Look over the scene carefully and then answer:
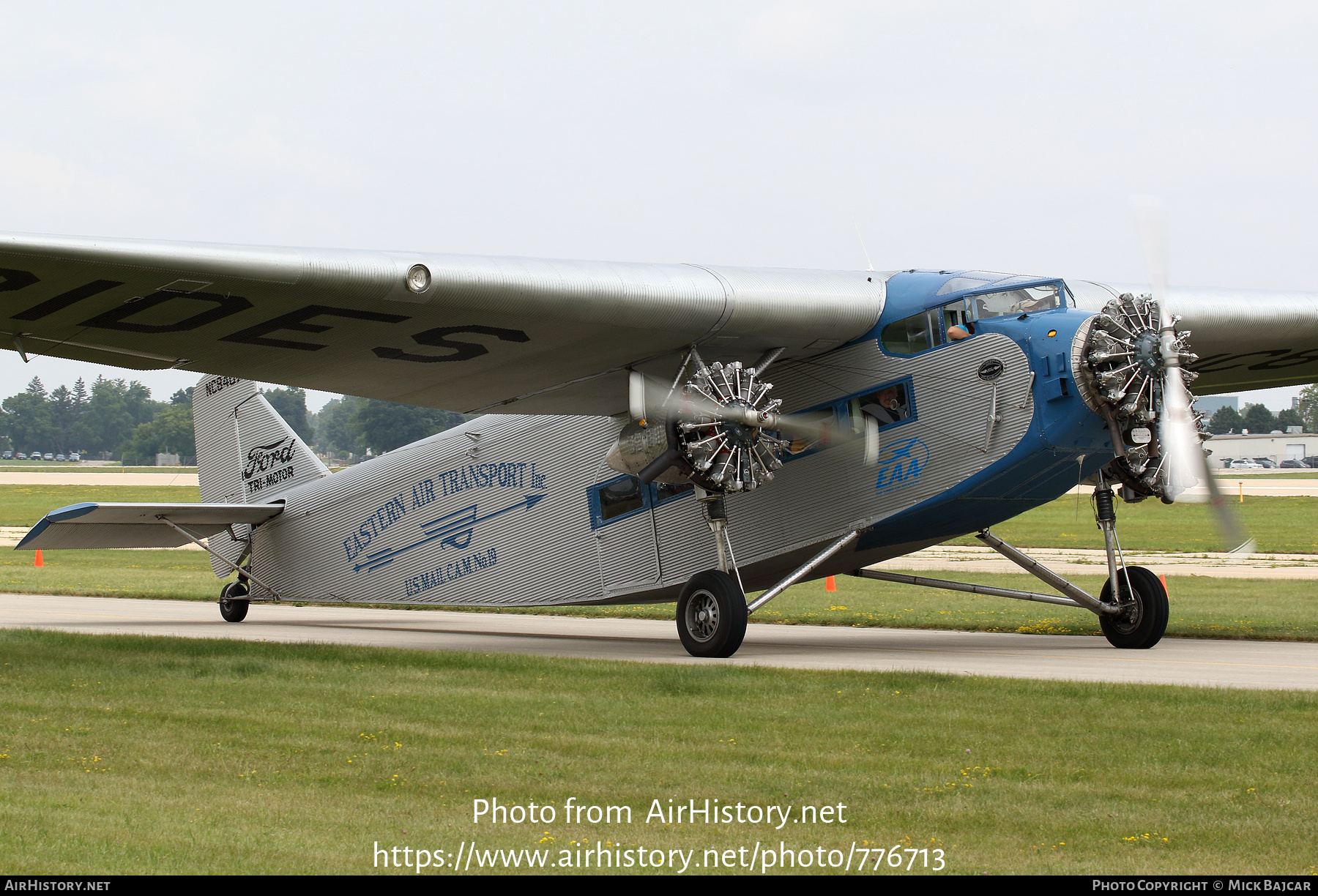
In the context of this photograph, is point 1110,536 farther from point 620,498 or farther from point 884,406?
point 620,498

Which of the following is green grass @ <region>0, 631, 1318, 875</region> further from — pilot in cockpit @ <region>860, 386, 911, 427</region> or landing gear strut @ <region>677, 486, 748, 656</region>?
pilot in cockpit @ <region>860, 386, 911, 427</region>

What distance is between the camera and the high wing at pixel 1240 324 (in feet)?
53.9

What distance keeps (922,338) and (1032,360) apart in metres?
1.31

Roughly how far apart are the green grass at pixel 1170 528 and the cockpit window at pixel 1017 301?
20705 mm

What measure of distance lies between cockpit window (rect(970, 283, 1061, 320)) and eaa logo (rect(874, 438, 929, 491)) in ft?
5.21

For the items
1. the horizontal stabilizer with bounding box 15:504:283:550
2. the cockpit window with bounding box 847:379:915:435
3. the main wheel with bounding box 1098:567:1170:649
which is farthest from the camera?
the horizontal stabilizer with bounding box 15:504:283:550

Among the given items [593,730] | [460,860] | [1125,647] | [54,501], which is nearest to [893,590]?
[1125,647]

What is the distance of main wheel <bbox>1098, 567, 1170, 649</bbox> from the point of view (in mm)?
15305

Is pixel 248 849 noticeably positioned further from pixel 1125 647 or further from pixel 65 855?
pixel 1125 647

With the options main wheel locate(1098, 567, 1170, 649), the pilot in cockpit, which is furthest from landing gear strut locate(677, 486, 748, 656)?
main wheel locate(1098, 567, 1170, 649)

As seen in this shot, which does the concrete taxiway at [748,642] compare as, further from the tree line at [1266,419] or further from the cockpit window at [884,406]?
the tree line at [1266,419]

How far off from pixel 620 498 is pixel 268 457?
800cm

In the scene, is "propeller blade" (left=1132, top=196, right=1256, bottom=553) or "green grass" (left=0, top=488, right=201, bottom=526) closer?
"propeller blade" (left=1132, top=196, right=1256, bottom=553)

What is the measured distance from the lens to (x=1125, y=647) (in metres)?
15.5
